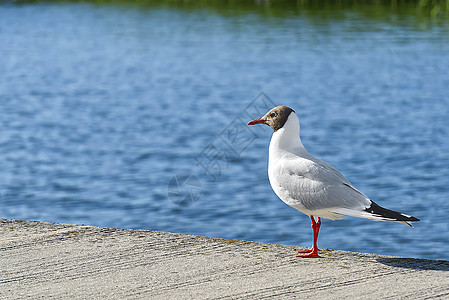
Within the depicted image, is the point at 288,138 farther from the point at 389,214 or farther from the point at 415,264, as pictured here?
the point at 415,264

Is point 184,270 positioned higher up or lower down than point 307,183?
lower down

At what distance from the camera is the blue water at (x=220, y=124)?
1285 cm

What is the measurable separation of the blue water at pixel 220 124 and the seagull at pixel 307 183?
5.68m

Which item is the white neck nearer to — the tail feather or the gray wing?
the gray wing

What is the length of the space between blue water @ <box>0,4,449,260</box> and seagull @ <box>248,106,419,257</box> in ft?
18.6

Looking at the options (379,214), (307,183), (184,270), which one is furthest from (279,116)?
(184,270)

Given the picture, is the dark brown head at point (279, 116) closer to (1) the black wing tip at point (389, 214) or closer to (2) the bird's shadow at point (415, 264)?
(1) the black wing tip at point (389, 214)

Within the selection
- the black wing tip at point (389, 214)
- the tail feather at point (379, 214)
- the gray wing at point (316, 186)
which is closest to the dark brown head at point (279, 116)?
the gray wing at point (316, 186)

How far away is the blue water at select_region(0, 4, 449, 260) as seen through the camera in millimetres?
12852

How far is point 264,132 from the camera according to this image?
19.0 metres

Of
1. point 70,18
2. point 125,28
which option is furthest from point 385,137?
point 70,18

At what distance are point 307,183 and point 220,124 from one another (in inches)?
510

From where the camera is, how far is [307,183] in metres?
5.74

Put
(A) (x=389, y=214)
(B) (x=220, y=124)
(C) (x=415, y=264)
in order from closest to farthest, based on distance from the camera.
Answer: (A) (x=389, y=214)
(C) (x=415, y=264)
(B) (x=220, y=124)
